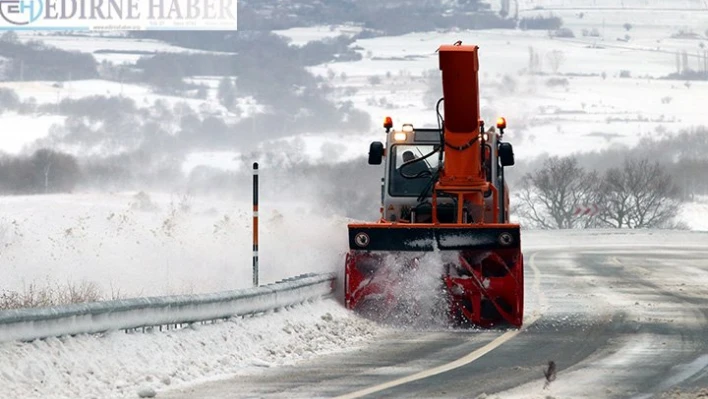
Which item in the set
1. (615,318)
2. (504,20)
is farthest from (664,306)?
(504,20)

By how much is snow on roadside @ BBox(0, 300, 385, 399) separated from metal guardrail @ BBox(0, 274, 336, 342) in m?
0.09

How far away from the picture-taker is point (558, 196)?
91250 millimetres

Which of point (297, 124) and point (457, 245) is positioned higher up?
point (297, 124)

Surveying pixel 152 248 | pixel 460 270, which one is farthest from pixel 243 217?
pixel 460 270

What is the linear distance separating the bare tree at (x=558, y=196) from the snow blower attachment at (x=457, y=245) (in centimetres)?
6954

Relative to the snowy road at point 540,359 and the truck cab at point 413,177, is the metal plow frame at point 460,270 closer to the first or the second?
the snowy road at point 540,359

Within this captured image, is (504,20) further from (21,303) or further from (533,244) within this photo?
(21,303)

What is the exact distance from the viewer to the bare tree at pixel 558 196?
289ft

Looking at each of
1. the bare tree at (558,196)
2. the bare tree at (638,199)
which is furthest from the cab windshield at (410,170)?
the bare tree at (558,196)

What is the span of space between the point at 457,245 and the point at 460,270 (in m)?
0.34

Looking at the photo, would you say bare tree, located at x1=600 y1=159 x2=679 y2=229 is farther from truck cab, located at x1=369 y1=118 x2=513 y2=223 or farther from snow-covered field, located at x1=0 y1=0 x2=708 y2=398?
truck cab, located at x1=369 y1=118 x2=513 y2=223

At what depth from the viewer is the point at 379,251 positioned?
55.7 feet

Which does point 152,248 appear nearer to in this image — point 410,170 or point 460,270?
point 410,170

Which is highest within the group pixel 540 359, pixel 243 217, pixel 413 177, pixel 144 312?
pixel 413 177
